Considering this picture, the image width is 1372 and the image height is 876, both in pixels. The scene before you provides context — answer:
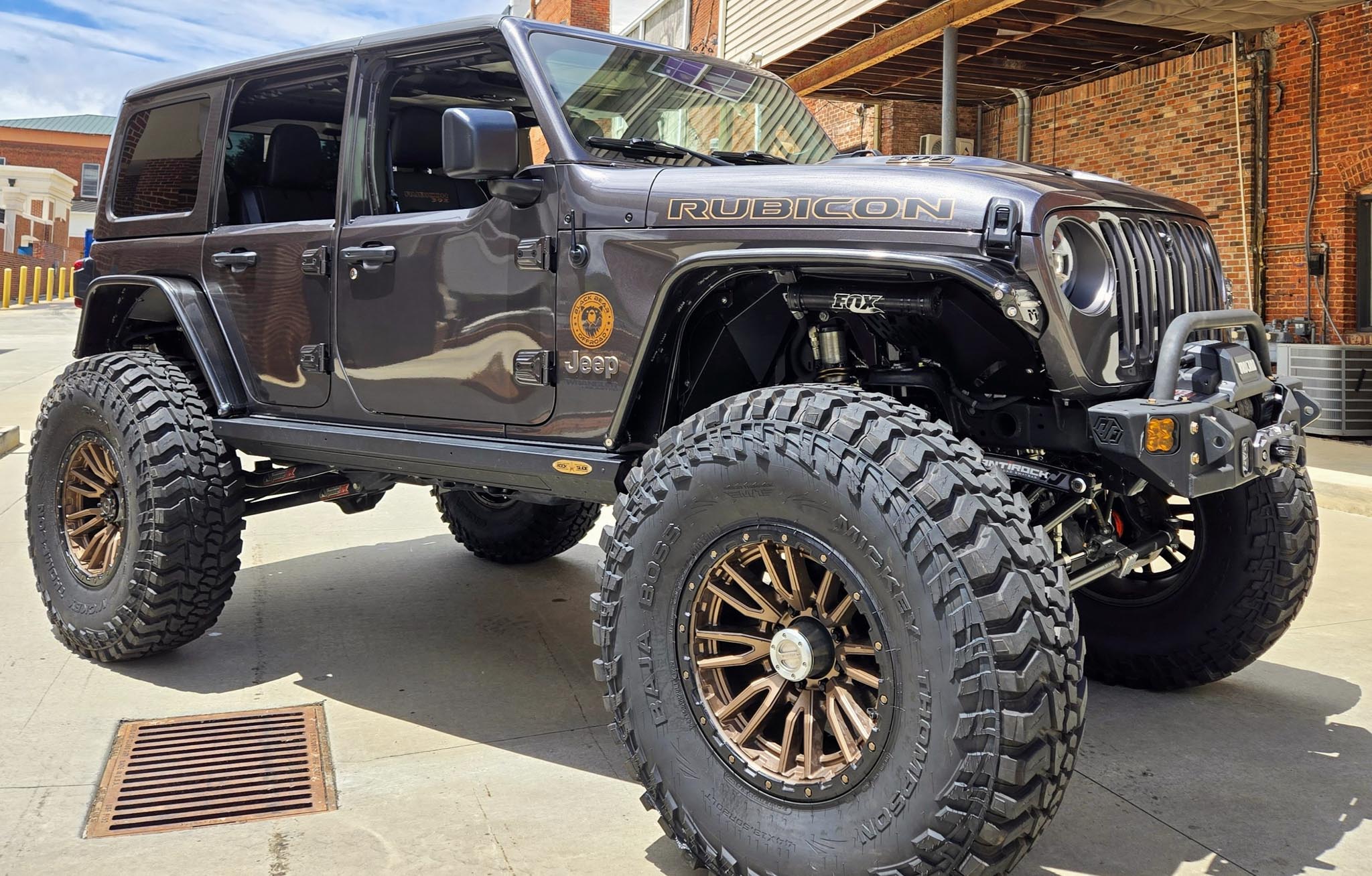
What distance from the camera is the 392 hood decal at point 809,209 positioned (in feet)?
9.28

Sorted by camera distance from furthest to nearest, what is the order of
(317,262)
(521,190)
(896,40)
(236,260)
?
(896,40)
(236,260)
(317,262)
(521,190)

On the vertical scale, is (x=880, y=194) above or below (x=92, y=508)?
above

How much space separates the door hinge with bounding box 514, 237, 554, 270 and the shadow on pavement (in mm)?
1497

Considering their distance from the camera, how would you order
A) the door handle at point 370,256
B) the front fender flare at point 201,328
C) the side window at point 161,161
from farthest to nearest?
the side window at point 161,161
the front fender flare at point 201,328
the door handle at point 370,256

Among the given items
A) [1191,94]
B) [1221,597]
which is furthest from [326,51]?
[1191,94]

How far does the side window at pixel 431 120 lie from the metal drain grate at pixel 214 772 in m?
1.79

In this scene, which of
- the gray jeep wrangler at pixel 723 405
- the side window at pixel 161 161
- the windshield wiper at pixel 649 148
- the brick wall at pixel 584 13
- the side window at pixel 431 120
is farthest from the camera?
the brick wall at pixel 584 13

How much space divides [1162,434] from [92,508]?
405cm

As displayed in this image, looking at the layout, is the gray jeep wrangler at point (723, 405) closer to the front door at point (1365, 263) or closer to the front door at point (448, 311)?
the front door at point (448, 311)

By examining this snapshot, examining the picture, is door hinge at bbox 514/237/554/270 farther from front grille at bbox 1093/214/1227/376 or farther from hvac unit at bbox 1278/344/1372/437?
hvac unit at bbox 1278/344/1372/437

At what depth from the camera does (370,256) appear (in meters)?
3.95

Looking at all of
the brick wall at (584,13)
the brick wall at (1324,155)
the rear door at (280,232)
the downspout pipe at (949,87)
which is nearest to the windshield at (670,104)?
the rear door at (280,232)

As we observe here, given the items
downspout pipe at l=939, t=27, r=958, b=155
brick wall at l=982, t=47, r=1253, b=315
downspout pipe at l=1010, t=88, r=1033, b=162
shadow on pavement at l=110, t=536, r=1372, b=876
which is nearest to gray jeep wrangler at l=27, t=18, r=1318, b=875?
shadow on pavement at l=110, t=536, r=1372, b=876

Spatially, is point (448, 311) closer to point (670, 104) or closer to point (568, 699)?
point (670, 104)
